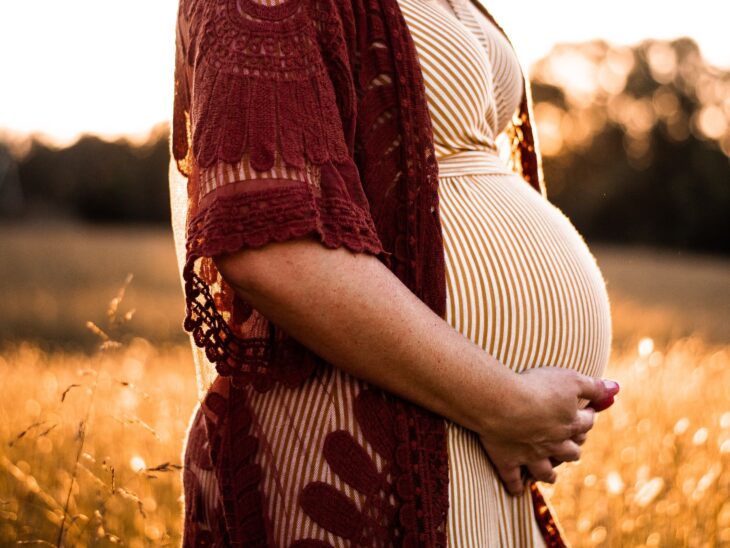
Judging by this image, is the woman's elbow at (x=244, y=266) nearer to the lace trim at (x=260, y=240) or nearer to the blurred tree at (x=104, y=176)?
the lace trim at (x=260, y=240)

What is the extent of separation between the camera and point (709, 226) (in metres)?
36.0

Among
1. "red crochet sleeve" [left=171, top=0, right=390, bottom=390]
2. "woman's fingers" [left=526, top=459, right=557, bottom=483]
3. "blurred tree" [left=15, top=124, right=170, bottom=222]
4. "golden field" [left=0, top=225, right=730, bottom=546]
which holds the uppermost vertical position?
"red crochet sleeve" [left=171, top=0, right=390, bottom=390]

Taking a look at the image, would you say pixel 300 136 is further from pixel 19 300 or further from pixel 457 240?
pixel 19 300

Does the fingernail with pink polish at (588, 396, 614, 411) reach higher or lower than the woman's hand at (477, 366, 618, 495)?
lower

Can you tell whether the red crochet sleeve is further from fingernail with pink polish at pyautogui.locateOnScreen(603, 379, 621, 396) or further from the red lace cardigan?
fingernail with pink polish at pyautogui.locateOnScreen(603, 379, 621, 396)

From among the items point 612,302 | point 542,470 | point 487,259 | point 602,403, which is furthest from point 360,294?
point 612,302

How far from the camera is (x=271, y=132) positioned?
1.10 meters

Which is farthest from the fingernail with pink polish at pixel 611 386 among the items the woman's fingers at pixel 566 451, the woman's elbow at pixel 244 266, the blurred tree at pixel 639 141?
the blurred tree at pixel 639 141

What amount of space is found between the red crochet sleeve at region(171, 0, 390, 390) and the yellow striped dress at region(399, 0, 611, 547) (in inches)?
10.0

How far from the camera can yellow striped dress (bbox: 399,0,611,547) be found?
137 cm

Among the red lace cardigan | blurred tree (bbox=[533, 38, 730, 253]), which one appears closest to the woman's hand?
the red lace cardigan

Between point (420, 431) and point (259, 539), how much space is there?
13.0 inches

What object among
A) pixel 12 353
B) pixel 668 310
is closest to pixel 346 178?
pixel 12 353

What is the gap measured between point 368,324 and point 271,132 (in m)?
0.30
